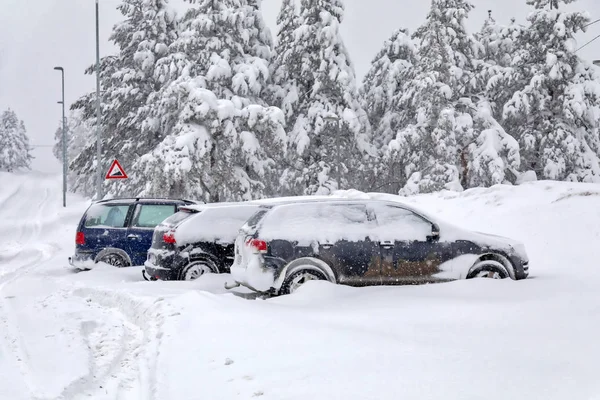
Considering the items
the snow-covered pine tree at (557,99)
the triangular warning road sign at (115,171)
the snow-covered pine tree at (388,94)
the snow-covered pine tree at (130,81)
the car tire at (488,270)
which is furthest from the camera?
→ the snow-covered pine tree at (388,94)

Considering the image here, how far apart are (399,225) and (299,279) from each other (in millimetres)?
1755

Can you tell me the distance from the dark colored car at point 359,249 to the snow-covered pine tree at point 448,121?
58.7ft

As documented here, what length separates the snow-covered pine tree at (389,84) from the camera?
1406 inches

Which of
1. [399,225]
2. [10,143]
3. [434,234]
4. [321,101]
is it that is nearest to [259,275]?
[399,225]

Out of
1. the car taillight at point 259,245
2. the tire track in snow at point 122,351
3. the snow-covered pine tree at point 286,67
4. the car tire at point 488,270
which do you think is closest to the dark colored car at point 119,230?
the tire track in snow at point 122,351

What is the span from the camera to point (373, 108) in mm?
37656

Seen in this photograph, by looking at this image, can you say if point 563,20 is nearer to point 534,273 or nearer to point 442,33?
point 442,33

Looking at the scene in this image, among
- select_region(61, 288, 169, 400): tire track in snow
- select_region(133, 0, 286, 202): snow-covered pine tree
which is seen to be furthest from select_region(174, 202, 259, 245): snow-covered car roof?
select_region(133, 0, 286, 202): snow-covered pine tree

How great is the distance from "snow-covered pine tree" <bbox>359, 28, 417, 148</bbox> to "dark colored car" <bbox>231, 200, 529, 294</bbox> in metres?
25.6

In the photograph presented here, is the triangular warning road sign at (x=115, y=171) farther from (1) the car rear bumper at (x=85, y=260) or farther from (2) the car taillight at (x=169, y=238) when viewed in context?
(2) the car taillight at (x=169, y=238)

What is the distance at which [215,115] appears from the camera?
80.6 feet

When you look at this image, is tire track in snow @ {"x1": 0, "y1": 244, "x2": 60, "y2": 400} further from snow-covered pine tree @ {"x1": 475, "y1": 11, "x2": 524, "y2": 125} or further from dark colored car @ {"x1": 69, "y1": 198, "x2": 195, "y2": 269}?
snow-covered pine tree @ {"x1": 475, "y1": 11, "x2": 524, "y2": 125}

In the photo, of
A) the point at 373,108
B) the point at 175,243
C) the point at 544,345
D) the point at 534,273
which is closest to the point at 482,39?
the point at 373,108

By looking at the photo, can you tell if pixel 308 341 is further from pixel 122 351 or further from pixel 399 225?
pixel 399 225
